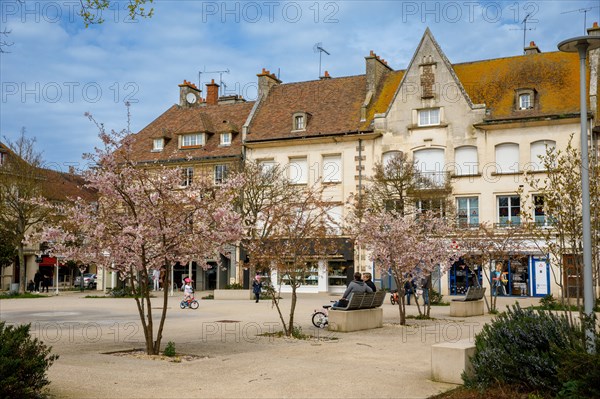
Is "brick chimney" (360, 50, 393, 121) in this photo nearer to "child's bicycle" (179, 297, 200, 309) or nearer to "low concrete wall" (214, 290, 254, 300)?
"low concrete wall" (214, 290, 254, 300)

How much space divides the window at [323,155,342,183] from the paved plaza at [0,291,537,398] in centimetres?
A: 2198

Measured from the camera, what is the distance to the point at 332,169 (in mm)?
43719

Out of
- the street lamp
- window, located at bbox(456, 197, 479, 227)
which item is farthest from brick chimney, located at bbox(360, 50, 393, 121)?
the street lamp

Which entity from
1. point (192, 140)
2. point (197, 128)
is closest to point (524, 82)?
point (197, 128)

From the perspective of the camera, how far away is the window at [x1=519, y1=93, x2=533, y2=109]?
38.9m

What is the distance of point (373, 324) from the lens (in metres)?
19.2

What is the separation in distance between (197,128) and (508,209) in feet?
70.3

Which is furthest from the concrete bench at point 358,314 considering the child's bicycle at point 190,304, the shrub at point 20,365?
the child's bicycle at point 190,304

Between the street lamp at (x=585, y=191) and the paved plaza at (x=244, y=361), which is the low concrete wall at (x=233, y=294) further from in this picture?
the street lamp at (x=585, y=191)

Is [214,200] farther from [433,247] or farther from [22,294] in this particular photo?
[22,294]

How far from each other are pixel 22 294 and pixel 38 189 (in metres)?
5.77

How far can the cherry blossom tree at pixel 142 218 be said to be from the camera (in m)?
12.5

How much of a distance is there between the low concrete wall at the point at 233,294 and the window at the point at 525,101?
18003 millimetres

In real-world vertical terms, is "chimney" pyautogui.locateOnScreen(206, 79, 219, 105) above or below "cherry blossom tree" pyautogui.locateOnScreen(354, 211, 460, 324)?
above
